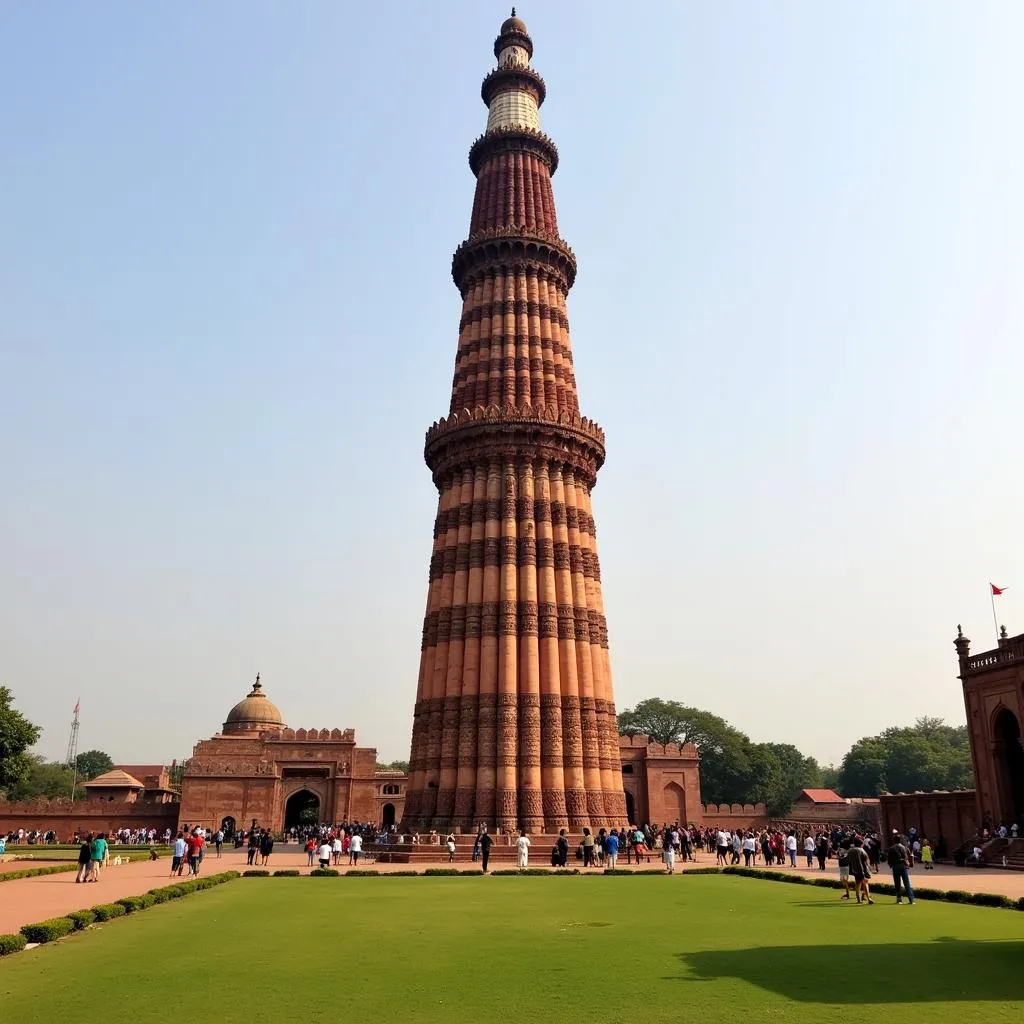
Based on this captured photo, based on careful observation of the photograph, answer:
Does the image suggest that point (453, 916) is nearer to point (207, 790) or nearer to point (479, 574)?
point (479, 574)

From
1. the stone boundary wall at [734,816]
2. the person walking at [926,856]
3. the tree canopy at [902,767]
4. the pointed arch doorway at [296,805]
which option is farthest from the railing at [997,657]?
the tree canopy at [902,767]

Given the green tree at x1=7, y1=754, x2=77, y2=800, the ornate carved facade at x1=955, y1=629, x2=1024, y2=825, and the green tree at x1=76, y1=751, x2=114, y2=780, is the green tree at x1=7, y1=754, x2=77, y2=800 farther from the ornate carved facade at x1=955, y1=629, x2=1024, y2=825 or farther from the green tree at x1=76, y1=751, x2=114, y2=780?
the ornate carved facade at x1=955, y1=629, x2=1024, y2=825

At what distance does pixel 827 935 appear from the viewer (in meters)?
13.6

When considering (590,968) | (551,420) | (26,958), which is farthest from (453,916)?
(551,420)

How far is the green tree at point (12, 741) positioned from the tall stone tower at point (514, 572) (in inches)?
1023

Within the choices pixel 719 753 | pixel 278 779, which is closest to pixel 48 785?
pixel 278 779

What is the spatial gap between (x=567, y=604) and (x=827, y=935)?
2280 cm

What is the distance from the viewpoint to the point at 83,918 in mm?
15133

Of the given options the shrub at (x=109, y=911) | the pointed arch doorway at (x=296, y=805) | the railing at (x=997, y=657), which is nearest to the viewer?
the shrub at (x=109, y=911)

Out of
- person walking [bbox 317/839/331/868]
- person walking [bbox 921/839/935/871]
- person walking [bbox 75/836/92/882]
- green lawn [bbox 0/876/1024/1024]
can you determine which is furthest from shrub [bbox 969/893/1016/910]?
person walking [bbox 75/836/92/882]

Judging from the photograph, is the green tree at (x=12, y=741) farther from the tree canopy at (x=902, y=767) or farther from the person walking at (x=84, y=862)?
the tree canopy at (x=902, y=767)

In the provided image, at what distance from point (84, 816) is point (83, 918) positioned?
159 feet

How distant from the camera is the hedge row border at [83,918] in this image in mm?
12820

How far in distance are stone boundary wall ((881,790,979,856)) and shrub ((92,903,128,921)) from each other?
102 ft
